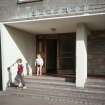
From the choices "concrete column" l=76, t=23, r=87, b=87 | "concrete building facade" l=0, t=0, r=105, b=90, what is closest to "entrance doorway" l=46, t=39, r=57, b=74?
"concrete building facade" l=0, t=0, r=105, b=90

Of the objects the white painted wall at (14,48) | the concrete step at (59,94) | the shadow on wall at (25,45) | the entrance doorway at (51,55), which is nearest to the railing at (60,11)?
the white painted wall at (14,48)

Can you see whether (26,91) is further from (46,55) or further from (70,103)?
(46,55)

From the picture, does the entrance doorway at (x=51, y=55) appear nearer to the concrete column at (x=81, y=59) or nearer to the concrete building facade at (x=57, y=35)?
the concrete building facade at (x=57, y=35)

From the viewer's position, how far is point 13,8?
30.8 feet

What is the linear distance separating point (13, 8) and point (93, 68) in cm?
572

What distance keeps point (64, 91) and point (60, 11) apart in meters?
3.64

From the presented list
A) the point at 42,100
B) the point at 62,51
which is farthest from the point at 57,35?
the point at 42,100

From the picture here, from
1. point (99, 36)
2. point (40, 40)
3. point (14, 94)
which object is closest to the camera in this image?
point (14, 94)

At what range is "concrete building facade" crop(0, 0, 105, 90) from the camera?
26.9ft

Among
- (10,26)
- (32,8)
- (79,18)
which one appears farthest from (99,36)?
(10,26)

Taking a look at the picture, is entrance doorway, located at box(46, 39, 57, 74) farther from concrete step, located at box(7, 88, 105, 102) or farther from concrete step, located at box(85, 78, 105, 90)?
concrete step, located at box(85, 78, 105, 90)

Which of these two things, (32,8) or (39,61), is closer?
(32,8)

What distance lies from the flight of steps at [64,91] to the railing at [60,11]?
3313 mm

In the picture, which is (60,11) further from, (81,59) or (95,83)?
(95,83)
